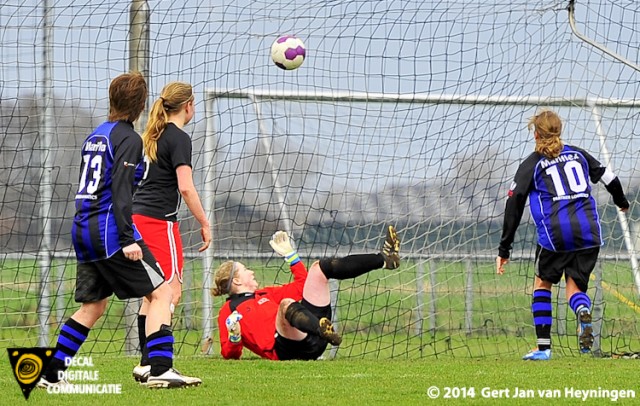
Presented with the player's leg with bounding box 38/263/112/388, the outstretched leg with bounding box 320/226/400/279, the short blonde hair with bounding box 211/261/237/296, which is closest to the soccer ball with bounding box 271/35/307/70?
the short blonde hair with bounding box 211/261/237/296

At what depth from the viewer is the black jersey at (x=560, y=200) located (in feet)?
27.9

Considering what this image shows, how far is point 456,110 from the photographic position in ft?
33.6

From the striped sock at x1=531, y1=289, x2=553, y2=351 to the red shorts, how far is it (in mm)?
2882

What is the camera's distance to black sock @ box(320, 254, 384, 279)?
841cm

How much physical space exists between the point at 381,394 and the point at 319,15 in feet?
15.4

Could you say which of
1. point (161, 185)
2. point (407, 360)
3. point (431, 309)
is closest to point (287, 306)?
point (407, 360)

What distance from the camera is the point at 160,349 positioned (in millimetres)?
6492

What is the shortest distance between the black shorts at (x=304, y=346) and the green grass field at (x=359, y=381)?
0.77ft

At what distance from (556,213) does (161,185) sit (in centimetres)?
307

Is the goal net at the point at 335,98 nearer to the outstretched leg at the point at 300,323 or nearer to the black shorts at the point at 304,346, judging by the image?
the black shorts at the point at 304,346

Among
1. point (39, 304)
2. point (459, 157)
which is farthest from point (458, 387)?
point (39, 304)

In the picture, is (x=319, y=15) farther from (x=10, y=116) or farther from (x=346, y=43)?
(x=10, y=116)

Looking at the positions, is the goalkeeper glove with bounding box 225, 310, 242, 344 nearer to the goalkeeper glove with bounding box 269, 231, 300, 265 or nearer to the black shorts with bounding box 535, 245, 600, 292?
the goalkeeper glove with bounding box 269, 231, 300, 265

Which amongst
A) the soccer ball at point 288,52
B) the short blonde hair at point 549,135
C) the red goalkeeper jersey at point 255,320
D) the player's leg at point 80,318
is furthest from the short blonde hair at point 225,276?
the short blonde hair at point 549,135
